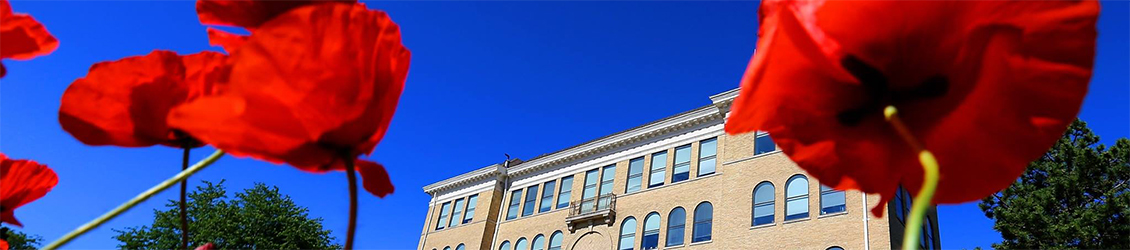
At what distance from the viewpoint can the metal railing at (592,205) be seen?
85.8ft

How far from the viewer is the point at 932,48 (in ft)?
1.67

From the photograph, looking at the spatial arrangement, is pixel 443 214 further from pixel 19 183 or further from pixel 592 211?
pixel 19 183

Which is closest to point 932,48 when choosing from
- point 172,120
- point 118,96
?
point 172,120

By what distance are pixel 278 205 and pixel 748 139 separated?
63.1 ft

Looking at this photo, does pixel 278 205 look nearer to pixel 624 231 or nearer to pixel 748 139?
pixel 624 231

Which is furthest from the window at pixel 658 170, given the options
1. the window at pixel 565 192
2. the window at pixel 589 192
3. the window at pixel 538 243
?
the window at pixel 538 243

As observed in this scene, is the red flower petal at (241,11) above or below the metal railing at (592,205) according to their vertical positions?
below

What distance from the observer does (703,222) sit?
22.8 metres

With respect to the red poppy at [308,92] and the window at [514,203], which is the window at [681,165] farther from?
the red poppy at [308,92]

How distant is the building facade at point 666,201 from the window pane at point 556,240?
1.9 inches

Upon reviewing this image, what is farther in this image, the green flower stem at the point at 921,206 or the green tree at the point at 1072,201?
the green tree at the point at 1072,201

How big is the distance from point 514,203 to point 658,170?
8.55 metres

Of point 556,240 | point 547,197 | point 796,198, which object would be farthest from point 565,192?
point 796,198

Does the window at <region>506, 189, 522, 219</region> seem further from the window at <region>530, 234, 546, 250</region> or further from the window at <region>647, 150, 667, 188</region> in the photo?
the window at <region>647, 150, 667, 188</region>
